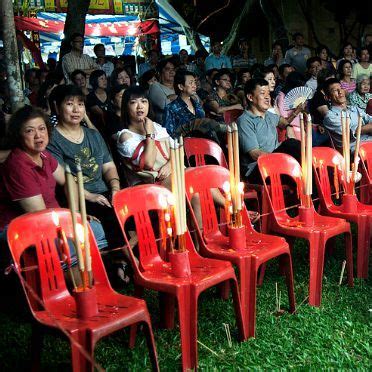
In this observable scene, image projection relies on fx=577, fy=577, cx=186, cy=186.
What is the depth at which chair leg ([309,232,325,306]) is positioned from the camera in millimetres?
3652

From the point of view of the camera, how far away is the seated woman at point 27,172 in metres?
3.35

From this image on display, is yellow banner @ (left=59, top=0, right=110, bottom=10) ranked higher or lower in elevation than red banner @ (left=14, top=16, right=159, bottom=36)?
higher

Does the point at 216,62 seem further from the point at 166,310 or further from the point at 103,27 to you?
the point at 166,310

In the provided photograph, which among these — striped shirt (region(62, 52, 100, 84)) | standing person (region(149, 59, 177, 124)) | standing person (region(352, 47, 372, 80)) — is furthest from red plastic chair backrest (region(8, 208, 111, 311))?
standing person (region(352, 47, 372, 80))

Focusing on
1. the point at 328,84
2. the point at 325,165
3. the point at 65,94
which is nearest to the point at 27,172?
the point at 65,94

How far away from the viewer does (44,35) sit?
17547 mm

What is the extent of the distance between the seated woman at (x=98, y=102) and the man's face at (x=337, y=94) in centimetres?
230

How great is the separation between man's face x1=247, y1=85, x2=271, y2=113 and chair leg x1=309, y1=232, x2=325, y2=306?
6.17 feet

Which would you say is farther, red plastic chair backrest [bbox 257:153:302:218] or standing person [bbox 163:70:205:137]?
standing person [bbox 163:70:205:137]

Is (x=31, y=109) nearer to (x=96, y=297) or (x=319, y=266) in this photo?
(x=96, y=297)

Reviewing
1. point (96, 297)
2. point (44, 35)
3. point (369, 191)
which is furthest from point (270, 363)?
point (44, 35)

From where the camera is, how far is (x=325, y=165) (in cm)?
454

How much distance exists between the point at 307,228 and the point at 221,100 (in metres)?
3.74

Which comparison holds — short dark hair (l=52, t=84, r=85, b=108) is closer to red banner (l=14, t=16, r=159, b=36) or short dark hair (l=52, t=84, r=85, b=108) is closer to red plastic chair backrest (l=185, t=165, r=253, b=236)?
red plastic chair backrest (l=185, t=165, r=253, b=236)
